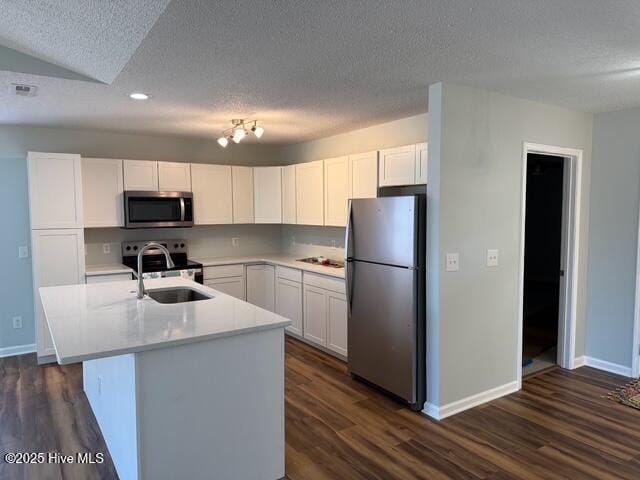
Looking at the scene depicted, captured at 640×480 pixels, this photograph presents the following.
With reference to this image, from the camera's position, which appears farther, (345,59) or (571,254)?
(571,254)

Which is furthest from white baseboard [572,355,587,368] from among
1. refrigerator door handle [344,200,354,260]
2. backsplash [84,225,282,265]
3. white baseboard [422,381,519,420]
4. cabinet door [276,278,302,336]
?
backsplash [84,225,282,265]

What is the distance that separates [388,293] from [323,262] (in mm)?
1781

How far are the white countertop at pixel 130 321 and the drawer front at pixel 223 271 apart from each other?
1870 millimetres

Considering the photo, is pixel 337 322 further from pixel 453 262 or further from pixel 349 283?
pixel 453 262

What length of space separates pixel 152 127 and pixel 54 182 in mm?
1078

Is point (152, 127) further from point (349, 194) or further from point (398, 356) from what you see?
point (398, 356)

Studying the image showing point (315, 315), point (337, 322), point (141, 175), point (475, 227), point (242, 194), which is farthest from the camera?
point (242, 194)

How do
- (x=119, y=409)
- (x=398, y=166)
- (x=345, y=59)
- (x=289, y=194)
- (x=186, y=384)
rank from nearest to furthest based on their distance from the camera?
(x=186, y=384) < (x=119, y=409) < (x=345, y=59) < (x=398, y=166) < (x=289, y=194)

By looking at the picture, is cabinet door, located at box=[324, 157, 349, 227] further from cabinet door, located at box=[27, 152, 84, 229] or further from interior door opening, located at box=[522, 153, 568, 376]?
interior door opening, located at box=[522, 153, 568, 376]

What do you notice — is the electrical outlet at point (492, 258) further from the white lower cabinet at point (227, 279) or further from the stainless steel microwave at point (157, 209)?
the stainless steel microwave at point (157, 209)

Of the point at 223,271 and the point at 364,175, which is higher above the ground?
the point at 364,175

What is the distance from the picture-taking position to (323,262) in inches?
201

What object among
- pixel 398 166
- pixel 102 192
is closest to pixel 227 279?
pixel 102 192

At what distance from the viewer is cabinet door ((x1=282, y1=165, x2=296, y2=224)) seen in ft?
17.3
